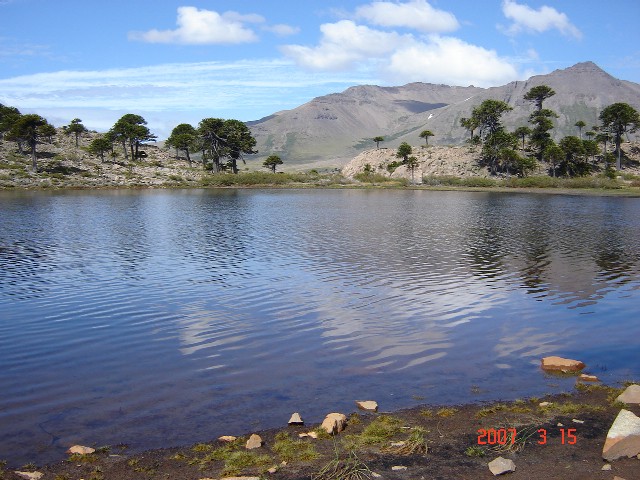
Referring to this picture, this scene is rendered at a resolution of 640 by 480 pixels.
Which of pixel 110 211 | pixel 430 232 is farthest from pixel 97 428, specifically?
pixel 110 211

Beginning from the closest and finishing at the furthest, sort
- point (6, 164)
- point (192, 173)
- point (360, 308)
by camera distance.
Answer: point (360, 308)
point (6, 164)
point (192, 173)

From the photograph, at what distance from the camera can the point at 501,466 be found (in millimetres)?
11188

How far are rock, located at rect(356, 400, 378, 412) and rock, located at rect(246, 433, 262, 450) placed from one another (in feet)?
11.4

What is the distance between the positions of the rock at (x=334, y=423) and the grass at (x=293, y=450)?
2.47ft

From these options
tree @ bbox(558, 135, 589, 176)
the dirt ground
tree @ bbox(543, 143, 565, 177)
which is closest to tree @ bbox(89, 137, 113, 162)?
tree @ bbox(543, 143, 565, 177)

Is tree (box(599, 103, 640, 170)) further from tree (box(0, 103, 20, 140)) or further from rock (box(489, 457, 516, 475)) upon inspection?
rock (box(489, 457, 516, 475))

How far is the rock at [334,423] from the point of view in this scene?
13.1 m

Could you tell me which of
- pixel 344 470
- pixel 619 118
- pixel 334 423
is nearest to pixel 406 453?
pixel 344 470

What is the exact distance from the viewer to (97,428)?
13.8m

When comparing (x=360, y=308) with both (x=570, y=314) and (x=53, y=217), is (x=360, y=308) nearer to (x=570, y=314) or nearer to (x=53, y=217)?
(x=570, y=314)

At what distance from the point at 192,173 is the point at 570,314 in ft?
556

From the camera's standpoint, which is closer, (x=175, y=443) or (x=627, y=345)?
(x=175, y=443)

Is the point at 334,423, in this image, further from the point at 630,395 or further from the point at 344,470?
→ the point at 630,395

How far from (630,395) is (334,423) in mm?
8575
